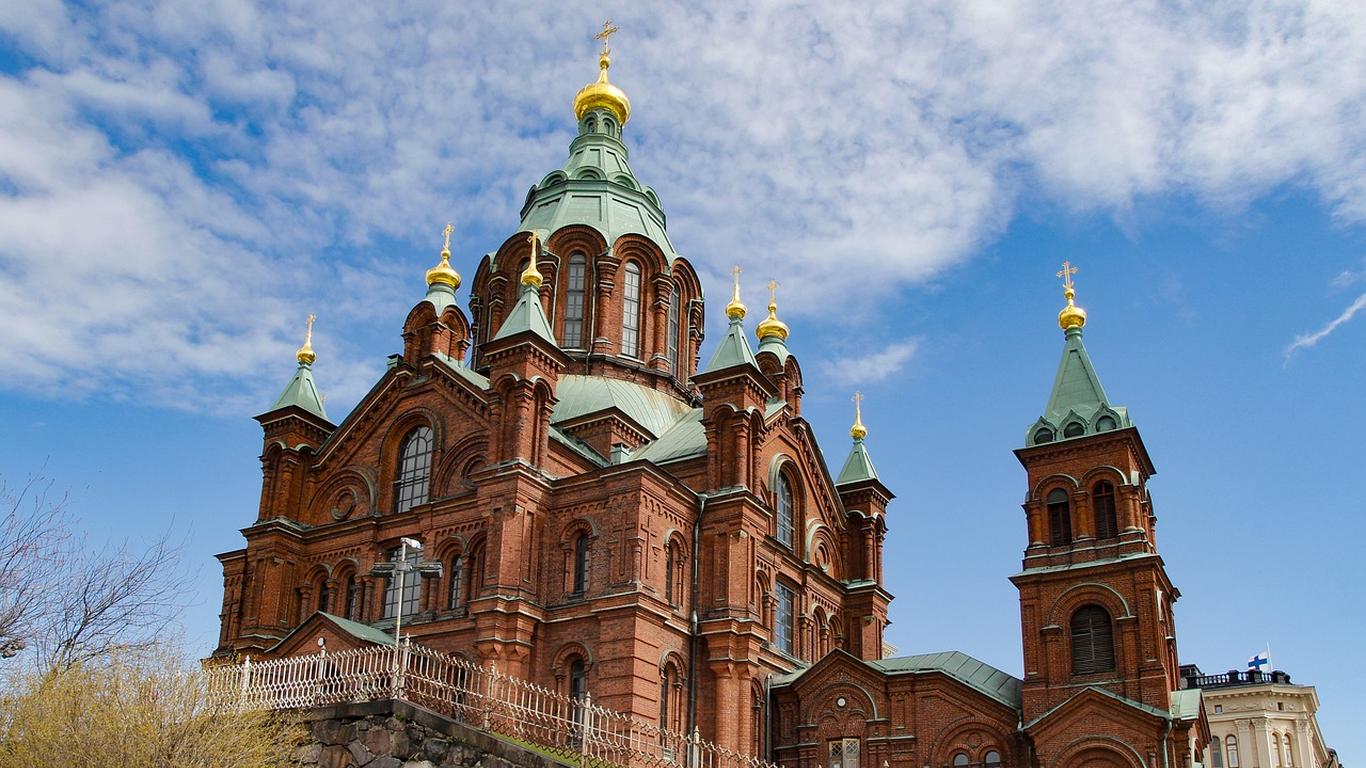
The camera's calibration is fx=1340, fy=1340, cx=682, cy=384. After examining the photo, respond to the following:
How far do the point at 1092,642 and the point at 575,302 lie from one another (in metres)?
18.3

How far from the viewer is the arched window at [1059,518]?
1289 inches

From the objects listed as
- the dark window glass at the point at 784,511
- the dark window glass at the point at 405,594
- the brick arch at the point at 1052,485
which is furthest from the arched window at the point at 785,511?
the dark window glass at the point at 405,594

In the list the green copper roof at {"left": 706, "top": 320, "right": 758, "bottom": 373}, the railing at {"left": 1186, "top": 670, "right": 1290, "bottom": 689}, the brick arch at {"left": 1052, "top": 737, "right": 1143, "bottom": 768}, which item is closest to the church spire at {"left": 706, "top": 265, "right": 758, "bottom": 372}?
the green copper roof at {"left": 706, "top": 320, "right": 758, "bottom": 373}

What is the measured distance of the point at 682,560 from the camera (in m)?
32.0

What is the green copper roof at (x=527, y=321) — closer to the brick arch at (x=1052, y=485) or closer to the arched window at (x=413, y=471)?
the arched window at (x=413, y=471)

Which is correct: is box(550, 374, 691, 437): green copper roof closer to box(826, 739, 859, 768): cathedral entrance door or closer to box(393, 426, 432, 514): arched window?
box(393, 426, 432, 514): arched window

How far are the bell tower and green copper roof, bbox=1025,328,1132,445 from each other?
3 cm

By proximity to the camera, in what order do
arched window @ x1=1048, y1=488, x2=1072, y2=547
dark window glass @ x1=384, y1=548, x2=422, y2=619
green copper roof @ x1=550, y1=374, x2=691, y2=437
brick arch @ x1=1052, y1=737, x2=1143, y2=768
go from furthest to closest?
green copper roof @ x1=550, y1=374, x2=691, y2=437 → dark window glass @ x1=384, y1=548, x2=422, y2=619 → arched window @ x1=1048, y1=488, x2=1072, y2=547 → brick arch @ x1=1052, y1=737, x2=1143, y2=768

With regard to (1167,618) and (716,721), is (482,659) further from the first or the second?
(1167,618)

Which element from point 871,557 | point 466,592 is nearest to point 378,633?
point 466,592

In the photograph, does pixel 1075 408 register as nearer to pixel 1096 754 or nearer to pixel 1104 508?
pixel 1104 508

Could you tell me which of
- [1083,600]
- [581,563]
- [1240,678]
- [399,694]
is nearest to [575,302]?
[581,563]

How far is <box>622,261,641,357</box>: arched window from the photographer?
40969 mm

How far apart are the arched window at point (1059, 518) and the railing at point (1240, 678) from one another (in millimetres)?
36257
